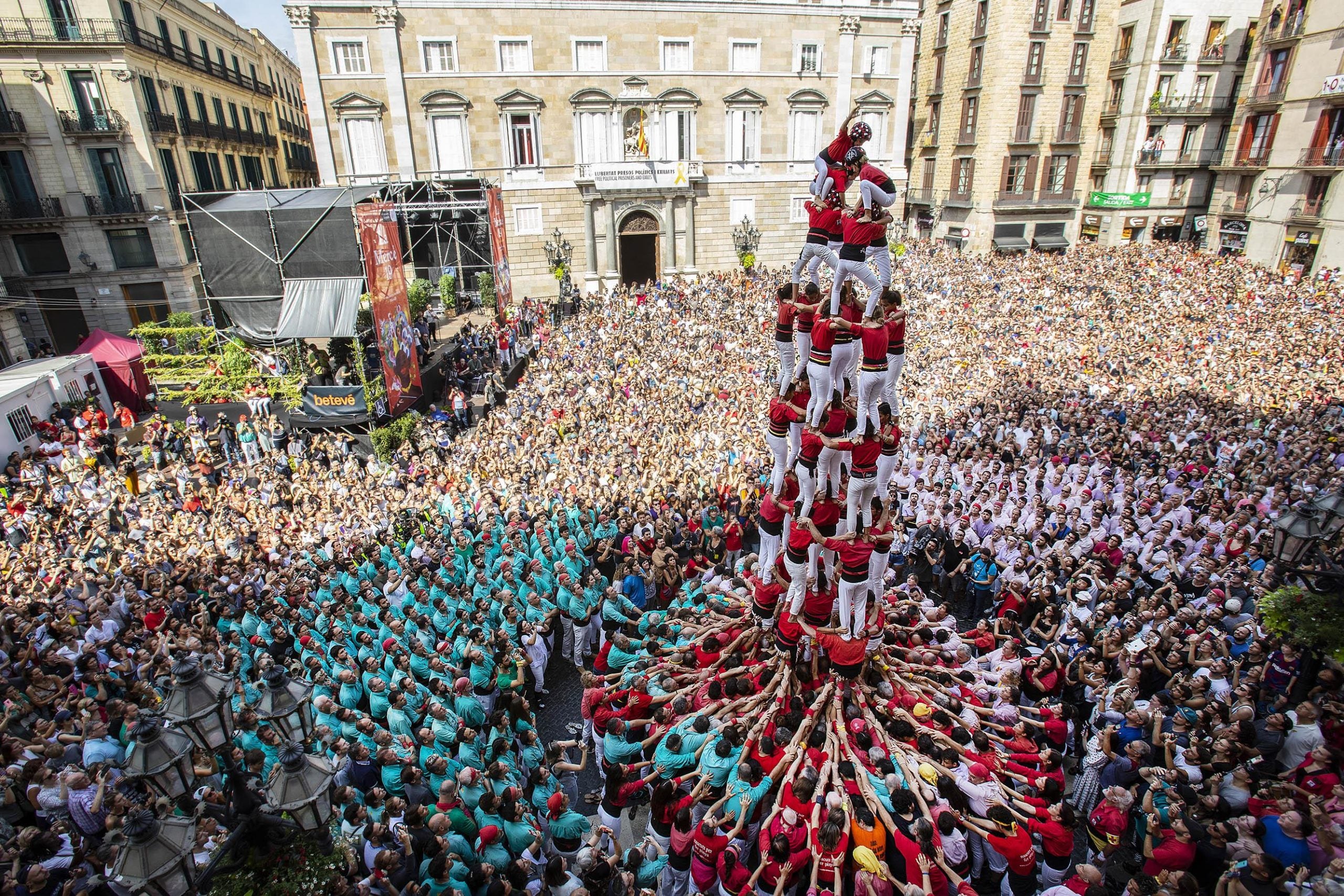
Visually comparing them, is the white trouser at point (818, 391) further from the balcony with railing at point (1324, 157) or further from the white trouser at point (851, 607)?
the balcony with railing at point (1324, 157)

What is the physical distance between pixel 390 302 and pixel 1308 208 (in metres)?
34.3

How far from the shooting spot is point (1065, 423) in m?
15.1

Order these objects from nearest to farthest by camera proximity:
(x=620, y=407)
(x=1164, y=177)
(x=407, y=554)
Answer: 1. (x=407, y=554)
2. (x=620, y=407)
3. (x=1164, y=177)

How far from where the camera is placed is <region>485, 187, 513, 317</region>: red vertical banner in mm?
24808

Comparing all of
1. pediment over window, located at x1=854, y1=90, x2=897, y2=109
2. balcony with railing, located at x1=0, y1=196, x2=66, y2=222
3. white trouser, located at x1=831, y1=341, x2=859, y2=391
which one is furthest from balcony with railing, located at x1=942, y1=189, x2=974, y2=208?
balcony with railing, located at x1=0, y1=196, x2=66, y2=222

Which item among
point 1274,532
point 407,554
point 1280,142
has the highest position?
point 1280,142

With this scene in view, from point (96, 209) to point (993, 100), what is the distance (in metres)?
40.7

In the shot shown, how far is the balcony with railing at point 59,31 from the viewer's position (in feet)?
81.6

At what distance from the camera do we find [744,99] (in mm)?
32625

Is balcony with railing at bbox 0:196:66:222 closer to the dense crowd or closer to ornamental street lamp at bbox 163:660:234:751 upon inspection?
the dense crowd

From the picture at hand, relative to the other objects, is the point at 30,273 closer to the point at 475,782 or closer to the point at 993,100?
the point at 475,782

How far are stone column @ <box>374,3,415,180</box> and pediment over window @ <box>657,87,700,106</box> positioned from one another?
36.8 ft

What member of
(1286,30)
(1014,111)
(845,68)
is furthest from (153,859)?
(1014,111)

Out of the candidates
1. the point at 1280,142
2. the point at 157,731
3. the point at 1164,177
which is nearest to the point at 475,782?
the point at 157,731
